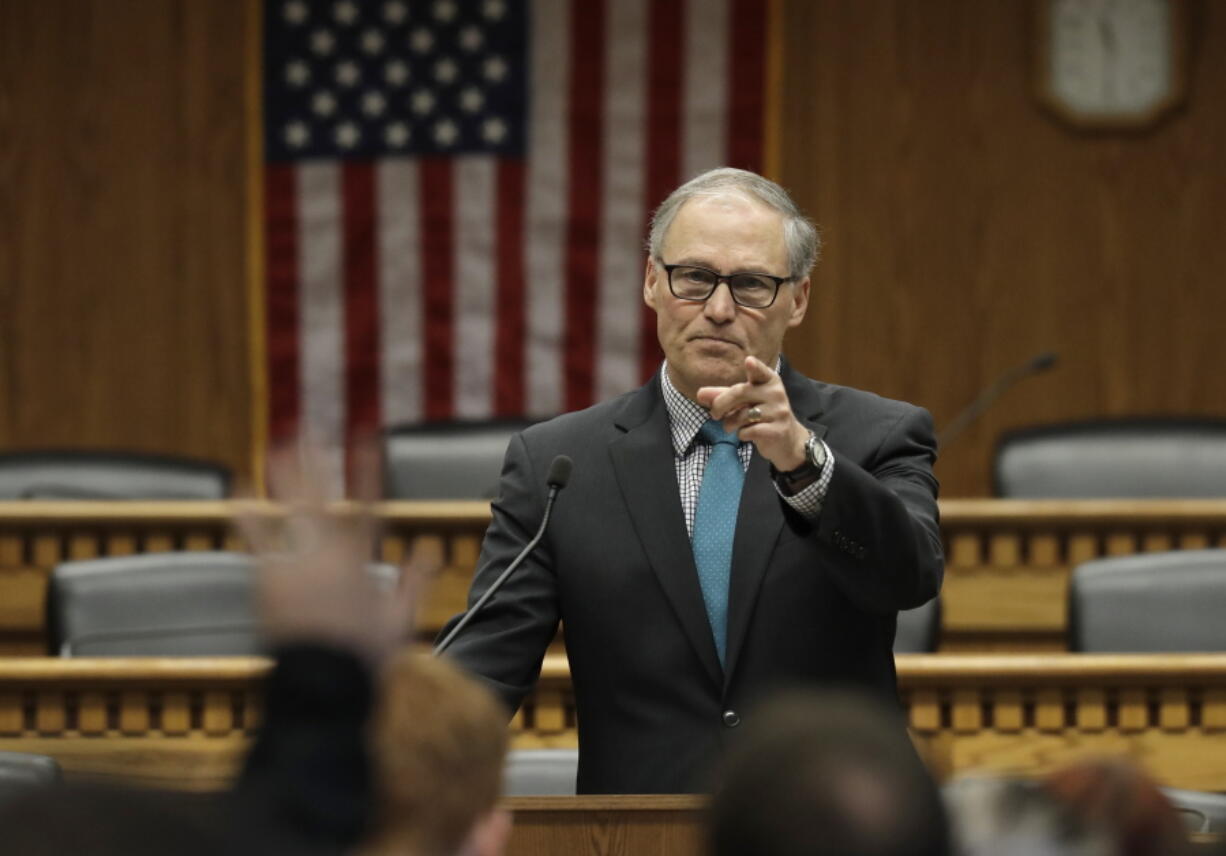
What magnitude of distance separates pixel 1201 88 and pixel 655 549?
17.1 feet

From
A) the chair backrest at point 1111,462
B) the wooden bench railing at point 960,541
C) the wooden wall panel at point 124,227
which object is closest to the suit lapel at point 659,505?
the wooden bench railing at point 960,541

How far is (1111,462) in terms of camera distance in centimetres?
577

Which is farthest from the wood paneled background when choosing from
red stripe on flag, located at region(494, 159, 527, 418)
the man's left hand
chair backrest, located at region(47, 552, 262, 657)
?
the man's left hand

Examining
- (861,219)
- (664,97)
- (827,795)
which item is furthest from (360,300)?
(827,795)

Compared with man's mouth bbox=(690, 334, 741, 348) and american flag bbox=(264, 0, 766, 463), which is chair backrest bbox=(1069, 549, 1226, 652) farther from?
american flag bbox=(264, 0, 766, 463)

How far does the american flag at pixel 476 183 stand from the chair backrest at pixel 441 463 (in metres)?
1.33

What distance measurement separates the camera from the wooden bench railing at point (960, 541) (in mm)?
5148

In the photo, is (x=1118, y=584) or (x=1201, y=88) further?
(x=1201, y=88)

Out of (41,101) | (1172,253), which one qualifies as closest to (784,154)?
(1172,253)

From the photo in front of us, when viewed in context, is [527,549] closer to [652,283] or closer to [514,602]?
[514,602]

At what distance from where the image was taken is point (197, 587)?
14.3 ft

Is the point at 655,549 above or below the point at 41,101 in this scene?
below

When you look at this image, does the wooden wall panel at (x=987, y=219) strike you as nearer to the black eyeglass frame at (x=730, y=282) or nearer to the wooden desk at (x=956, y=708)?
the wooden desk at (x=956, y=708)

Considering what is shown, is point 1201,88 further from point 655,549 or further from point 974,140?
point 655,549
